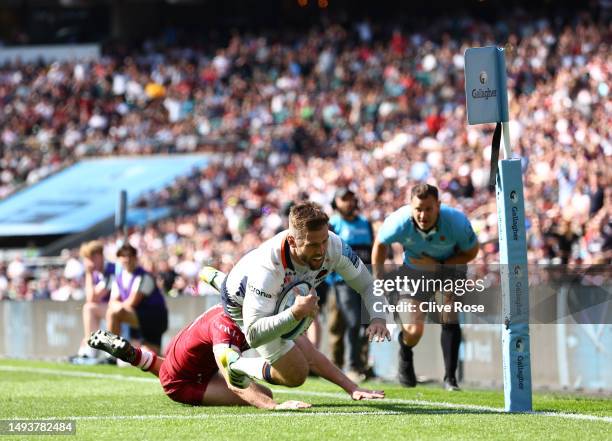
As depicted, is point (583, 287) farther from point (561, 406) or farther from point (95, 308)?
point (95, 308)

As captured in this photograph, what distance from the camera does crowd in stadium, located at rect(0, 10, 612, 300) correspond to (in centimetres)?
1919

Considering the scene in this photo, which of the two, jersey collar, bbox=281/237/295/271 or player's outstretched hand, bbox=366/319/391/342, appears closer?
jersey collar, bbox=281/237/295/271

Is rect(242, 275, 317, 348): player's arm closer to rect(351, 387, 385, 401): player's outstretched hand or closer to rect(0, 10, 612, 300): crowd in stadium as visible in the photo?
rect(351, 387, 385, 401): player's outstretched hand

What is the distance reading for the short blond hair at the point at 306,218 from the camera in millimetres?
8008

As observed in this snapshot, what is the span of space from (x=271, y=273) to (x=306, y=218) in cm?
53

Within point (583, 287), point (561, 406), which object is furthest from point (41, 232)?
point (561, 406)

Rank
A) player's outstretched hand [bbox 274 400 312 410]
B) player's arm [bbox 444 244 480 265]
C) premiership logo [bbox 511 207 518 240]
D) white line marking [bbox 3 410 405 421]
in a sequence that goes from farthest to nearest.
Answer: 1. player's arm [bbox 444 244 480 265]
2. player's outstretched hand [bbox 274 400 312 410]
3. white line marking [bbox 3 410 405 421]
4. premiership logo [bbox 511 207 518 240]

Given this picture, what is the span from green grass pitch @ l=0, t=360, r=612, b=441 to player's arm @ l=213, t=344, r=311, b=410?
13 centimetres

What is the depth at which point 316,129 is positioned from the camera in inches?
1208

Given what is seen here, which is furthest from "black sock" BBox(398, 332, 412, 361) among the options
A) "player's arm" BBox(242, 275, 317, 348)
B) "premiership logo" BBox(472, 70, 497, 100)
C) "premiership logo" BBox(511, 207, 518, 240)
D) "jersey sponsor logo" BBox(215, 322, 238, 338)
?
"premiership logo" BBox(472, 70, 497, 100)

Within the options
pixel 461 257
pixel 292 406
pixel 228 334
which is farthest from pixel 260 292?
pixel 461 257

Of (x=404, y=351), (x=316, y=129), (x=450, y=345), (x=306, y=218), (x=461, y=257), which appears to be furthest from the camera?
(x=316, y=129)

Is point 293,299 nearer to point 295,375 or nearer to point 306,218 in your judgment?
point 295,375

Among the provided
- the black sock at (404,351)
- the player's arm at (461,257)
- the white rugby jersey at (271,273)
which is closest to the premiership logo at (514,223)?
the white rugby jersey at (271,273)
